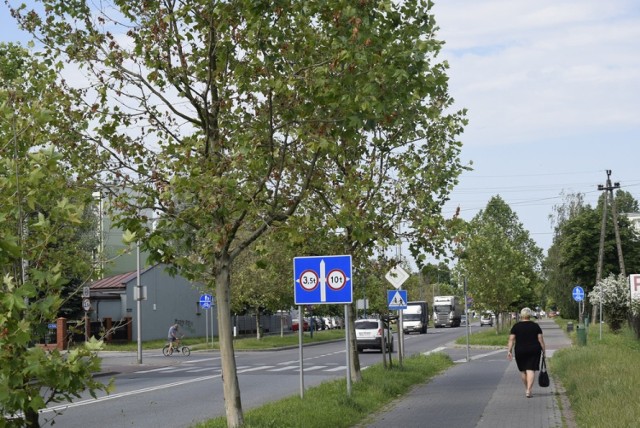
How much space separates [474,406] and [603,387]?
3.04 m

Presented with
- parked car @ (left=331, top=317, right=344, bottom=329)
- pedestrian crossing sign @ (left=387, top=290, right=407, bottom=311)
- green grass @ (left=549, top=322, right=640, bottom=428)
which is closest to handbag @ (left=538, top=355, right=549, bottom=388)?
green grass @ (left=549, top=322, right=640, bottom=428)

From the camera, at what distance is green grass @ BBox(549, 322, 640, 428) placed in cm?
1055

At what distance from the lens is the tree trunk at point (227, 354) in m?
11.8

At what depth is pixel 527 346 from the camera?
17.6m

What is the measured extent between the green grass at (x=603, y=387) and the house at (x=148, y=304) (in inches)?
1571

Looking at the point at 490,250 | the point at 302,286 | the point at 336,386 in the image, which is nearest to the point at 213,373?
the point at 336,386

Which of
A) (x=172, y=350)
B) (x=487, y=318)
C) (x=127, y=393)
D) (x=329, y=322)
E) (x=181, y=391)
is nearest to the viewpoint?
(x=127, y=393)

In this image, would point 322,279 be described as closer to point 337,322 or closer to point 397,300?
point 397,300

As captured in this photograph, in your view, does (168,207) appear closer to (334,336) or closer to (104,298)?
(104,298)

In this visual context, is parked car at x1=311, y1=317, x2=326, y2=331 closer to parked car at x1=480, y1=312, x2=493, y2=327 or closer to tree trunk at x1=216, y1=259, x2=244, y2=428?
parked car at x1=480, y1=312, x2=493, y2=327

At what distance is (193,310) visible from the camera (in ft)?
218

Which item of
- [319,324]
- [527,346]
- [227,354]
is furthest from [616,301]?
[227,354]

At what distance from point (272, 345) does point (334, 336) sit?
1512cm

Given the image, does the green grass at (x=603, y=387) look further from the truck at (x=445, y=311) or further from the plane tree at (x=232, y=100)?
the truck at (x=445, y=311)
